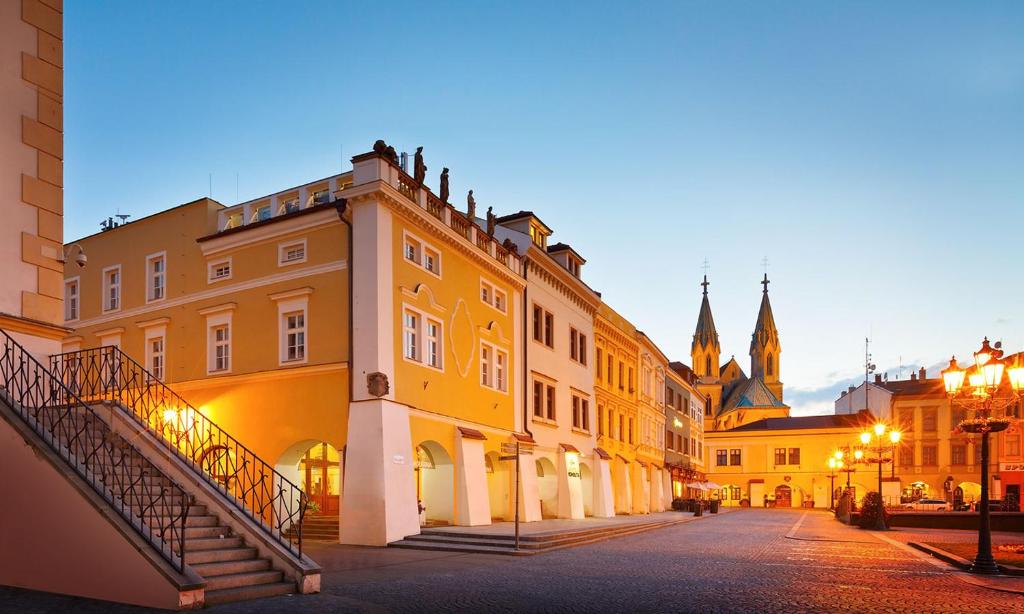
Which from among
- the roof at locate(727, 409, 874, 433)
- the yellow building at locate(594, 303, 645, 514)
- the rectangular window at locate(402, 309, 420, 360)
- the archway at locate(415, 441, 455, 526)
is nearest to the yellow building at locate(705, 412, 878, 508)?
the roof at locate(727, 409, 874, 433)

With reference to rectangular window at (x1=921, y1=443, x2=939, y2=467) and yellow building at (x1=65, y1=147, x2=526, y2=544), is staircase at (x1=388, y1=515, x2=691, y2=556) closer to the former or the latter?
yellow building at (x1=65, y1=147, x2=526, y2=544)

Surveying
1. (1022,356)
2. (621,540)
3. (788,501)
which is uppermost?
(1022,356)

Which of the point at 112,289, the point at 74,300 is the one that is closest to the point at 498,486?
the point at 112,289

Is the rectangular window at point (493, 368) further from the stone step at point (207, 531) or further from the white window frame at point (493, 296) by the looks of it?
the stone step at point (207, 531)

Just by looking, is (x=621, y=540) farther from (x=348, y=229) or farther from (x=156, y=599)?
(x=156, y=599)

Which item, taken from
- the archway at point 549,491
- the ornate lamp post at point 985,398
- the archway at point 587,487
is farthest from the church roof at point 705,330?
the ornate lamp post at point 985,398

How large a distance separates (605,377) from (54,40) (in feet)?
108

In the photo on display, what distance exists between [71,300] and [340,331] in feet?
46.0

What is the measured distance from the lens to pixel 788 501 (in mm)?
85000

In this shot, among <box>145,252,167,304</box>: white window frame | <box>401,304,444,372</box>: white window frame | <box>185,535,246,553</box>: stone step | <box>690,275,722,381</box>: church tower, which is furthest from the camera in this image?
<box>690,275,722,381</box>: church tower

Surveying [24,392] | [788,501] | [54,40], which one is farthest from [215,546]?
[788,501]

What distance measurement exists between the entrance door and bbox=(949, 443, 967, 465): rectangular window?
221 feet

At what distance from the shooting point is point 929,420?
77.1 meters

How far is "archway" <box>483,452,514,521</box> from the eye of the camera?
97.8ft
